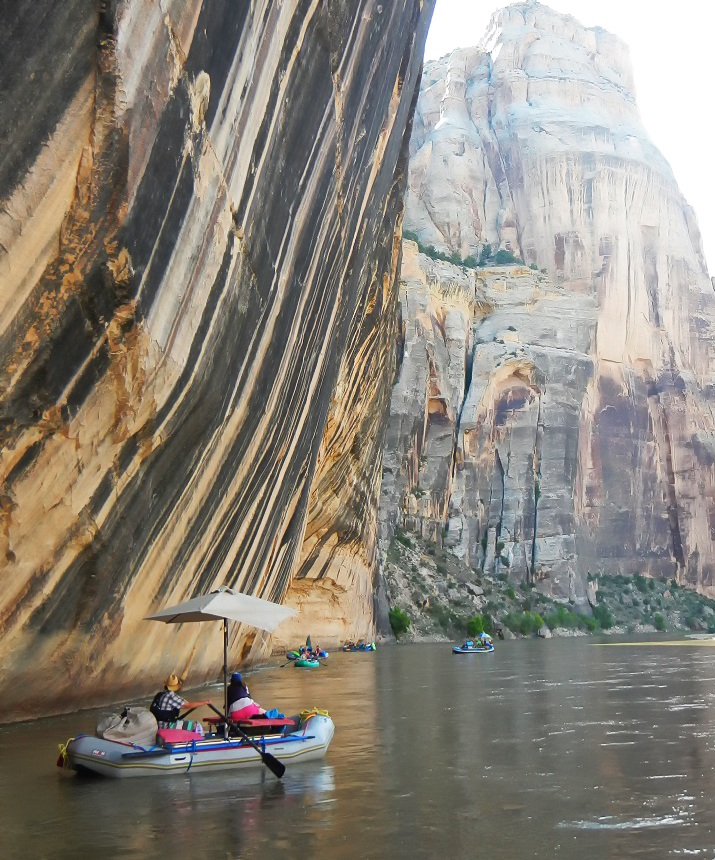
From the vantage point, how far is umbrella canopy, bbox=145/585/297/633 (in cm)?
1197

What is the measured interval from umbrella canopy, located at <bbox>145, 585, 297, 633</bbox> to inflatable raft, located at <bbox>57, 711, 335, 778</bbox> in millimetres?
1353

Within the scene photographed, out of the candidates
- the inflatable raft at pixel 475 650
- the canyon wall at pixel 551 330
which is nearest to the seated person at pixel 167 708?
the inflatable raft at pixel 475 650

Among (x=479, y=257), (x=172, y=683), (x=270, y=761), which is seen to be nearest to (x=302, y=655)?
(x=172, y=683)

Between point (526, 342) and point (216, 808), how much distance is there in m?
86.5

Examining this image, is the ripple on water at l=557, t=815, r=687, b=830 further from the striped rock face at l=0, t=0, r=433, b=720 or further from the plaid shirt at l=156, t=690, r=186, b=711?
the striped rock face at l=0, t=0, r=433, b=720

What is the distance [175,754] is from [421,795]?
121 inches

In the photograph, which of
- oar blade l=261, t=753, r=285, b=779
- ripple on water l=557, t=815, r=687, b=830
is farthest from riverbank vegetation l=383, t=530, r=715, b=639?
ripple on water l=557, t=815, r=687, b=830

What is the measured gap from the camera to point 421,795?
31.5ft

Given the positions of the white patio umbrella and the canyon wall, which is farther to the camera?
the canyon wall

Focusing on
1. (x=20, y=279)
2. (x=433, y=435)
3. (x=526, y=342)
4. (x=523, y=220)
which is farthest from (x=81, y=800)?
(x=523, y=220)

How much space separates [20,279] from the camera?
1109 centimetres

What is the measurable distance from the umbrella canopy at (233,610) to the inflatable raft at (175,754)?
135 cm

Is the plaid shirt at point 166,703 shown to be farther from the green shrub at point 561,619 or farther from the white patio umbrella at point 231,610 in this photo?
the green shrub at point 561,619

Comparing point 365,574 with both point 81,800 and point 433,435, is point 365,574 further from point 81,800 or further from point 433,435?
point 81,800
